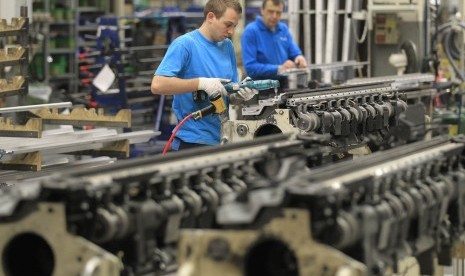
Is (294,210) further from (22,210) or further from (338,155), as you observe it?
(338,155)

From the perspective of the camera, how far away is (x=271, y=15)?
8.56m

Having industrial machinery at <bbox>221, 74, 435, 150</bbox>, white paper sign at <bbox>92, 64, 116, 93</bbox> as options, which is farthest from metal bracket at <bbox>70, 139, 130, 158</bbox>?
white paper sign at <bbox>92, 64, 116, 93</bbox>

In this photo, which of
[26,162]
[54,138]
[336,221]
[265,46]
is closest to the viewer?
[336,221]

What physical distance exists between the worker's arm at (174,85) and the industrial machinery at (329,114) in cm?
30

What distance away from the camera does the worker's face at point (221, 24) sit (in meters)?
5.88

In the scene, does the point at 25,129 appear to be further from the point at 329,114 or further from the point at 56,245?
the point at 56,245

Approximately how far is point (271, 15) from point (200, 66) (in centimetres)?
281

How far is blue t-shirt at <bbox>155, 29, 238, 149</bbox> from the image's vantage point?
226 inches

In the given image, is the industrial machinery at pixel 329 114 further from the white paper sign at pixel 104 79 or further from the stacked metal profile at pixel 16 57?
the white paper sign at pixel 104 79

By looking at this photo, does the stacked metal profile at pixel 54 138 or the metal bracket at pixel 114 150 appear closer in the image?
the stacked metal profile at pixel 54 138

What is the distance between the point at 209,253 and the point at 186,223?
Result: 0.63m

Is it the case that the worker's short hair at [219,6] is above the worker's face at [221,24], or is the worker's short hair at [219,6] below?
above

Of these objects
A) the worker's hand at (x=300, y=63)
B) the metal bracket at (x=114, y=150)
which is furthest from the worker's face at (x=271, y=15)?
the metal bracket at (x=114, y=150)

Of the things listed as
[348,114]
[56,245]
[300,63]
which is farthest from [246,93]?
[56,245]
